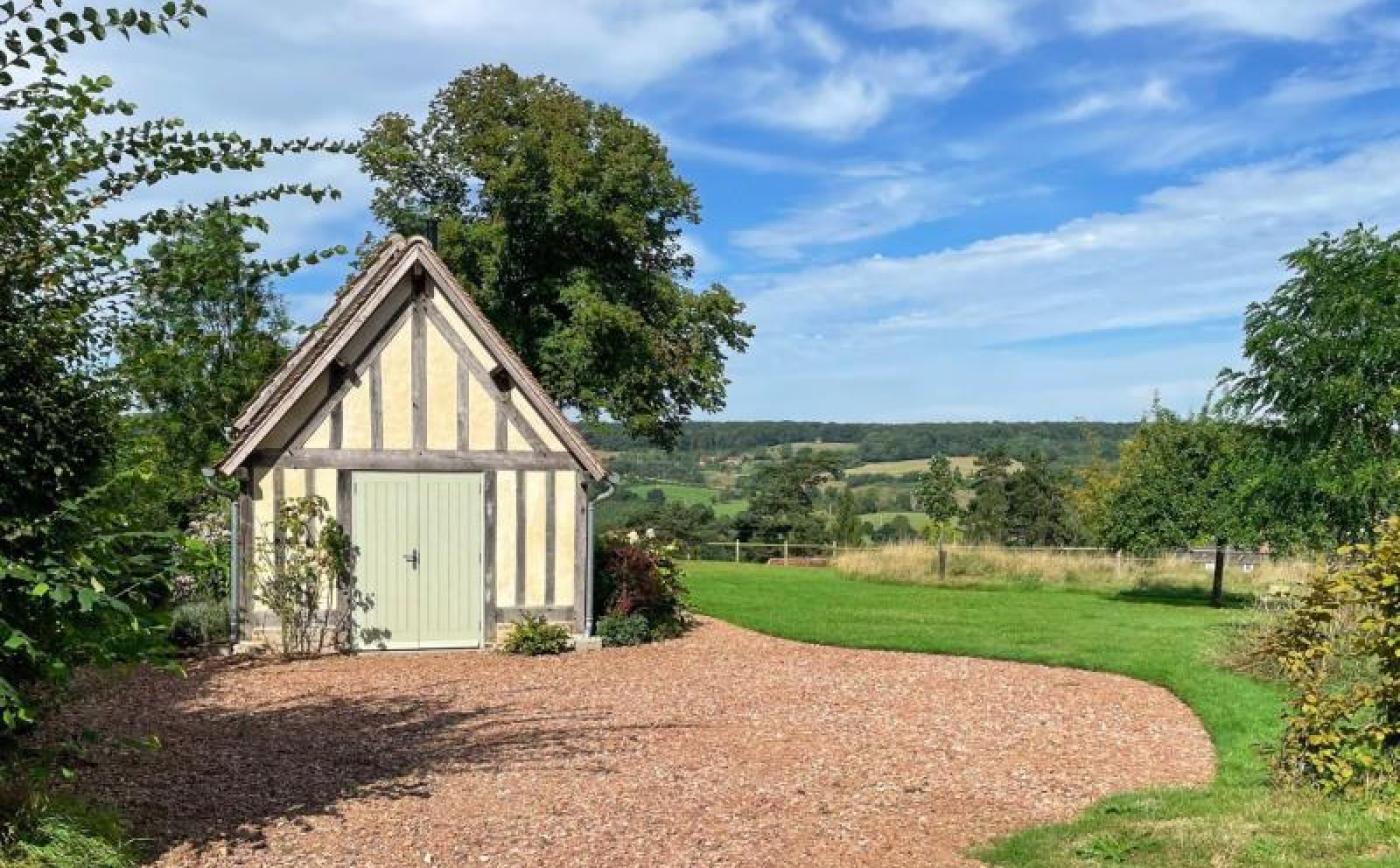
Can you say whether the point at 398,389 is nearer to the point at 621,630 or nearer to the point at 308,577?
the point at 308,577

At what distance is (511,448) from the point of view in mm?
13922

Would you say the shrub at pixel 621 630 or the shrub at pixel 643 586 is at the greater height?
the shrub at pixel 643 586

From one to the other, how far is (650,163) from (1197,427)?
47.3 ft

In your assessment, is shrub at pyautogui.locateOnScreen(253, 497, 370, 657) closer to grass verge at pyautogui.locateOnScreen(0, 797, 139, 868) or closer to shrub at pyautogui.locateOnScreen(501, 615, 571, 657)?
shrub at pyautogui.locateOnScreen(501, 615, 571, 657)

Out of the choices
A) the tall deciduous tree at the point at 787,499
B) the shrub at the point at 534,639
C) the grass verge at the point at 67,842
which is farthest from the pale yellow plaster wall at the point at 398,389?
the tall deciduous tree at the point at 787,499

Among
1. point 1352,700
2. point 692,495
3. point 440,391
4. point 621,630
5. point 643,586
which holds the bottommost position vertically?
point 621,630

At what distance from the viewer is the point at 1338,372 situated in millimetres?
16688

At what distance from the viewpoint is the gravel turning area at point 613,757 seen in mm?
6246

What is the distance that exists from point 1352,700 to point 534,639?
9251 mm

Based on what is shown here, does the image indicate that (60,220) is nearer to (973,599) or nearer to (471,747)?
(471,747)

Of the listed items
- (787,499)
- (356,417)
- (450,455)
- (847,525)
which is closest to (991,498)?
(787,499)

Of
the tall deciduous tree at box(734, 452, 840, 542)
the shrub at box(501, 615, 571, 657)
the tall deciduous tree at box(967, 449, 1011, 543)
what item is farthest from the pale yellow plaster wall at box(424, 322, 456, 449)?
the tall deciduous tree at box(967, 449, 1011, 543)

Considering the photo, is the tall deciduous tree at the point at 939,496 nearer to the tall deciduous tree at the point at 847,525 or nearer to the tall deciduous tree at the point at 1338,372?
the tall deciduous tree at the point at 847,525

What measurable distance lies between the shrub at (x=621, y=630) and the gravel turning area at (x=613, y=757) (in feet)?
4.44
